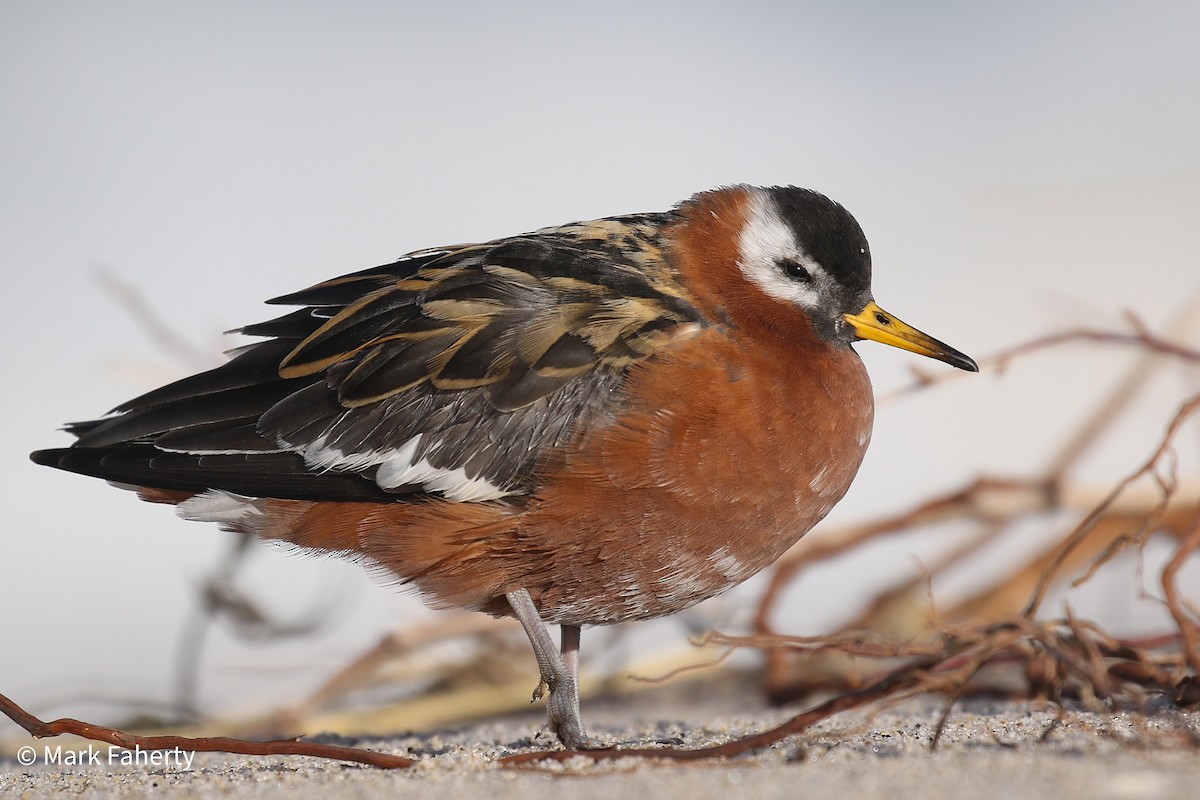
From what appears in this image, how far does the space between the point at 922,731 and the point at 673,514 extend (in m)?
0.86

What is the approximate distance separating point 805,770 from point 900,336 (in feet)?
5.53

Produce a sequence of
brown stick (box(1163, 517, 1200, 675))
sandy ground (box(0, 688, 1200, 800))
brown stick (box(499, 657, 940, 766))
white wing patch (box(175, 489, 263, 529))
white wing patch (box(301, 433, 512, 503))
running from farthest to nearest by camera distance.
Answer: white wing patch (box(175, 489, 263, 529)) → white wing patch (box(301, 433, 512, 503)) → brown stick (box(1163, 517, 1200, 675)) → brown stick (box(499, 657, 940, 766)) → sandy ground (box(0, 688, 1200, 800))

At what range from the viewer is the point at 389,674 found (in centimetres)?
511

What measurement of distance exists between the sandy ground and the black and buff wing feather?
0.79 m

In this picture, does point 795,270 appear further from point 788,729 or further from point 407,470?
point 788,729

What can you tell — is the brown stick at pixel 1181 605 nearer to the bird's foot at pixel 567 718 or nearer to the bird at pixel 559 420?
the bird at pixel 559 420

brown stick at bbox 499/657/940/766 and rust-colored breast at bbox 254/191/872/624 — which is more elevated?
rust-colored breast at bbox 254/191/872/624

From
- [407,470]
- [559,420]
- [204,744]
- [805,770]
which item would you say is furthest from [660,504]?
[204,744]

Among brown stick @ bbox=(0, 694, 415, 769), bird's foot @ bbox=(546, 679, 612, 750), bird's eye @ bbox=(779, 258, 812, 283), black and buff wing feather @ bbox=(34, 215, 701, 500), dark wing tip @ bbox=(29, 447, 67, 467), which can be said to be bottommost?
bird's foot @ bbox=(546, 679, 612, 750)

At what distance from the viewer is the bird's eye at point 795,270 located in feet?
12.3

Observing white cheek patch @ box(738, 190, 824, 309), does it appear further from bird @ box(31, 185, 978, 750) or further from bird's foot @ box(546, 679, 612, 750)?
bird's foot @ box(546, 679, 612, 750)

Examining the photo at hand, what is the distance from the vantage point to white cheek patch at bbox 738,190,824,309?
3729mm

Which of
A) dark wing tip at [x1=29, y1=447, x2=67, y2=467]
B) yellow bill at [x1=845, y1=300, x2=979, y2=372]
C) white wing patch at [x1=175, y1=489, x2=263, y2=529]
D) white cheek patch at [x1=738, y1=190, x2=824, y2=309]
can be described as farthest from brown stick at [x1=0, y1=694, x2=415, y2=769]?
yellow bill at [x1=845, y1=300, x2=979, y2=372]

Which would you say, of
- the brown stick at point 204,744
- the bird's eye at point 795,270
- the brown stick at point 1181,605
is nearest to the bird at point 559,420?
the bird's eye at point 795,270
